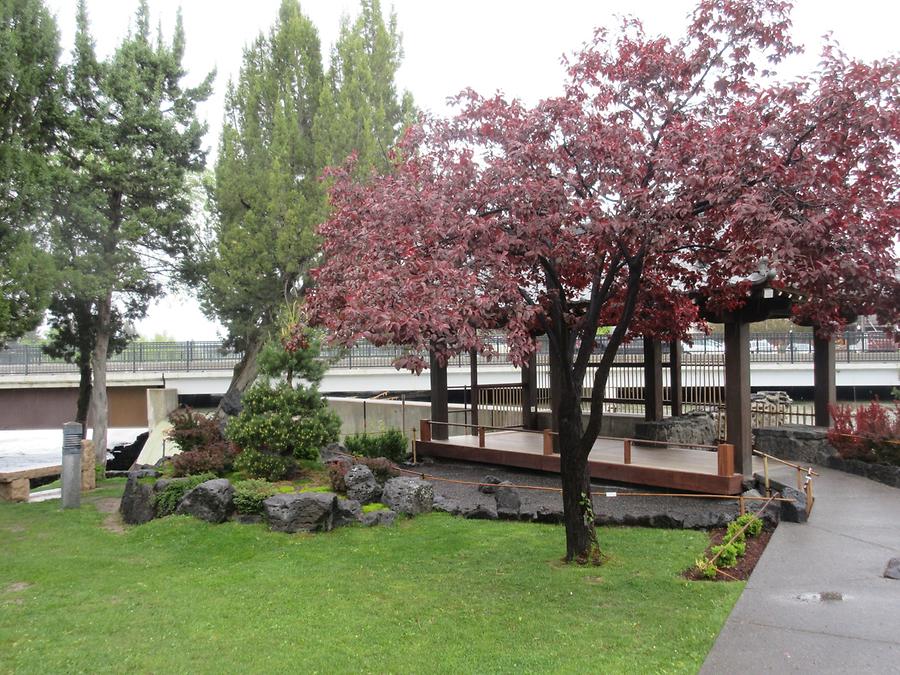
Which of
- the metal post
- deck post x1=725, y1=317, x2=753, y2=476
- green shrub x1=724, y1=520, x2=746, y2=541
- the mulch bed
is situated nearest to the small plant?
the metal post

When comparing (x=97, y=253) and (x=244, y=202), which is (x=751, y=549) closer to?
(x=97, y=253)

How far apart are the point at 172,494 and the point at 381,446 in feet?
19.0

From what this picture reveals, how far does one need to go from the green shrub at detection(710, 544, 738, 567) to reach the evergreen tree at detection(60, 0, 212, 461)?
16326mm

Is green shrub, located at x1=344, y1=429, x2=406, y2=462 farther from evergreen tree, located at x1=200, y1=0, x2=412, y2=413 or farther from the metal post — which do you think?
evergreen tree, located at x1=200, y1=0, x2=412, y2=413

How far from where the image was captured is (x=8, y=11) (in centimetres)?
1387

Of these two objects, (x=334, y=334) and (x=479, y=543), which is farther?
(x=479, y=543)

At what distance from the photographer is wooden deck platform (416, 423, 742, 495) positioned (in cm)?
1145

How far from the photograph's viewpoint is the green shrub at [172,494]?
11320 mm

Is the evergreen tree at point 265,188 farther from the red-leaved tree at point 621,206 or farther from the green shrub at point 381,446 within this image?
the red-leaved tree at point 621,206

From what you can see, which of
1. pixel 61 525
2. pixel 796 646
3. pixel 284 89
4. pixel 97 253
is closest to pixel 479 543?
pixel 796 646

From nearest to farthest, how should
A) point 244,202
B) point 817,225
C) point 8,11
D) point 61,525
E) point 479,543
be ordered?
point 817,225 < point 479,543 < point 61,525 < point 8,11 < point 244,202

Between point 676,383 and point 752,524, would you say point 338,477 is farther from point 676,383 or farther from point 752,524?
point 676,383

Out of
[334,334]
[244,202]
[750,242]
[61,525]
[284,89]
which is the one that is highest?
[284,89]

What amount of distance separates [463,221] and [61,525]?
8153 mm
